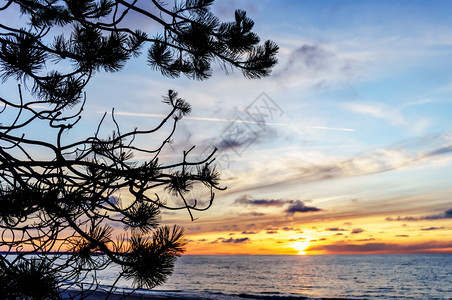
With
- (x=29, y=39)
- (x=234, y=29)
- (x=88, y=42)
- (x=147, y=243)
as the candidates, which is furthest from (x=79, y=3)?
(x=147, y=243)

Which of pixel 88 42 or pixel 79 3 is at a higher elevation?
pixel 79 3

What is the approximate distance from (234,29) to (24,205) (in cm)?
230

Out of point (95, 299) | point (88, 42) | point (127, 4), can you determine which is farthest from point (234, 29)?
point (95, 299)

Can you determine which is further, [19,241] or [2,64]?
[2,64]

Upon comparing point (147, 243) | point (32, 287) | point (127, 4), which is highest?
point (127, 4)

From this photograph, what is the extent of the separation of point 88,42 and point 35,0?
0.67 m

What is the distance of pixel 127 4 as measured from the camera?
2744mm

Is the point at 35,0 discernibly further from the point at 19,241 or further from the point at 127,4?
the point at 19,241

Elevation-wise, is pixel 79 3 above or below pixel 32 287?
above

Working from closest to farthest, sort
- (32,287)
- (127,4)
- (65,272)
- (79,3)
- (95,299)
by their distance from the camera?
(32,287), (65,272), (127,4), (79,3), (95,299)

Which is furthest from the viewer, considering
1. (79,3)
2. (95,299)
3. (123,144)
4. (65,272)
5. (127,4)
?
(95,299)

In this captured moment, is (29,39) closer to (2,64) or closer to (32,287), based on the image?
(2,64)

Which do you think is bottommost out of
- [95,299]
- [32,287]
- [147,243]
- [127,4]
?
[95,299]

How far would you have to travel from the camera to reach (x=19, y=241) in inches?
86.8
